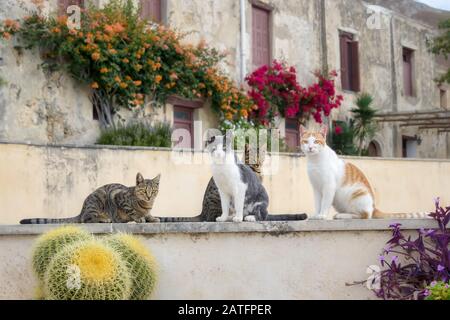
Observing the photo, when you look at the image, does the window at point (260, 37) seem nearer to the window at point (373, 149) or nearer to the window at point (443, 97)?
the window at point (373, 149)

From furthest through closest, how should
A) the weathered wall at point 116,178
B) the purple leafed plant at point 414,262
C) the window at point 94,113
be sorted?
1. the window at point 94,113
2. the weathered wall at point 116,178
3. the purple leafed plant at point 414,262

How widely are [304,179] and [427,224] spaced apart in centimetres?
780

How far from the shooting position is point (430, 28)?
26.1 metres

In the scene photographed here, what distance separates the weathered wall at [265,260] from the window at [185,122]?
9459 millimetres

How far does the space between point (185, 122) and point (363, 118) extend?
6.65 metres

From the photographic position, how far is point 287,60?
18375 millimetres

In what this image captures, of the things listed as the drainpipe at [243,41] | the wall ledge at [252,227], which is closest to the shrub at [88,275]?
the wall ledge at [252,227]

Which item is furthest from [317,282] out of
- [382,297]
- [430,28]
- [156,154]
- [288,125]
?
[430,28]

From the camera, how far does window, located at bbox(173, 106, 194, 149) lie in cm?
1510

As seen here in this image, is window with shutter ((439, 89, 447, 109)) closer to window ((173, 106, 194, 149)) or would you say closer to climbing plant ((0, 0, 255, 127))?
climbing plant ((0, 0, 255, 127))

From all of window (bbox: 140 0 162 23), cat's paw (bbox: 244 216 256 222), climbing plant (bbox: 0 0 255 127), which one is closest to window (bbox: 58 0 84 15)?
climbing plant (bbox: 0 0 255 127)

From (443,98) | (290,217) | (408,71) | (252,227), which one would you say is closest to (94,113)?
(290,217)

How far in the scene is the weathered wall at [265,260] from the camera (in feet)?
17.9

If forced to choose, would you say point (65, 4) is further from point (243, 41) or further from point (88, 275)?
point (88, 275)
